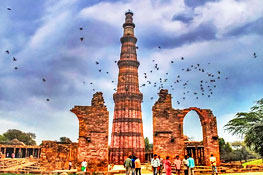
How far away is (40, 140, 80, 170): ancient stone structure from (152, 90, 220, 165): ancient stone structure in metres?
4.59

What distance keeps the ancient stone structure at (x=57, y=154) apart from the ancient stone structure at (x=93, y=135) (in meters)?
0.92

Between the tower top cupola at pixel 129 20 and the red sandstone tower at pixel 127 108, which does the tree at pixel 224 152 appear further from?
the tower top cupola at pixel 129 20

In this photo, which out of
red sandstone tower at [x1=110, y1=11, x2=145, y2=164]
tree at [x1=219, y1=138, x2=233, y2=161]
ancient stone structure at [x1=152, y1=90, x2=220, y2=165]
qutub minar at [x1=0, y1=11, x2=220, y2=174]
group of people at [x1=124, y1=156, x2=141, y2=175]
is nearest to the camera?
group of people at [x1=124, y1=156, x2=141, y2=175]

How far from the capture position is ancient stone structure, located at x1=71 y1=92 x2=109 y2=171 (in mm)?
12320

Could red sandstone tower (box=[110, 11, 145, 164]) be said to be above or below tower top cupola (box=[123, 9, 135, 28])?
below

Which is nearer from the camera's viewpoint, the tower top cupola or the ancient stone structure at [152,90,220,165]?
the ancient stone structure at [152,90,220,165]

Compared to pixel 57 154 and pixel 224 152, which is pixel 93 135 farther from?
pixel 224 152

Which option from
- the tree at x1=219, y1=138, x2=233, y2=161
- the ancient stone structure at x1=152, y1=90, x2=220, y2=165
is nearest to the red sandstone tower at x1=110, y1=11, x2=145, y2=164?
the ancient stone structure at x1=152, y1=90, x2=220, y2=165

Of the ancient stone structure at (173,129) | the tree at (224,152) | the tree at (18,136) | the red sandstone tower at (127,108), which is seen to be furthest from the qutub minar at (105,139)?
the tree at (18,136)

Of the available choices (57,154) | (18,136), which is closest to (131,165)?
(57,154)

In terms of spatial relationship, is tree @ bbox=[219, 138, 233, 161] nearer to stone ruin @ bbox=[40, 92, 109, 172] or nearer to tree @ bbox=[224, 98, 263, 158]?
tree @ bbox=[224, 98, 263, 158]

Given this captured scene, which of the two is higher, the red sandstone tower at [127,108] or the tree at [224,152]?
the red sandstone tower at [127,108]

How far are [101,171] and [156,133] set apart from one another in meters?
3.48

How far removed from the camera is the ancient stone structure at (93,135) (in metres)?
12.3
